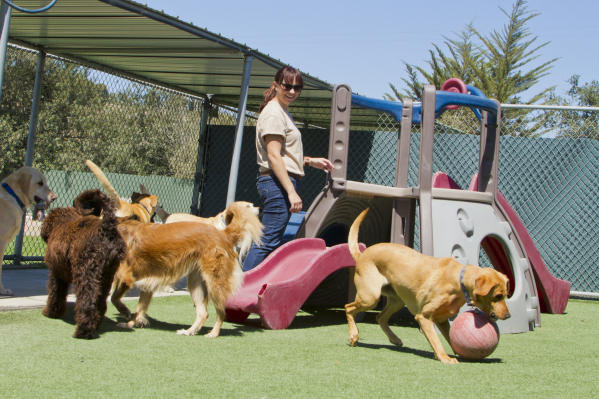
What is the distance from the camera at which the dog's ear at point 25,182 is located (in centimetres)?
539

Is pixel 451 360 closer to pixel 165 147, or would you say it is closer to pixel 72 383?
pixel 72 383

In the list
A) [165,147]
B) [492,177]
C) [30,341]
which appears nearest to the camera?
[30,341]

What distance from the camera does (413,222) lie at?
18.5ft

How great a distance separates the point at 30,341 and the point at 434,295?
2820mm

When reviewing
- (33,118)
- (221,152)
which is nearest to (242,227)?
(33,118)

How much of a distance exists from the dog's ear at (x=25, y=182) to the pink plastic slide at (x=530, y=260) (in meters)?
4.26

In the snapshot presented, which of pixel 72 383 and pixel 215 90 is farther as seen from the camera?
pixel 215 90

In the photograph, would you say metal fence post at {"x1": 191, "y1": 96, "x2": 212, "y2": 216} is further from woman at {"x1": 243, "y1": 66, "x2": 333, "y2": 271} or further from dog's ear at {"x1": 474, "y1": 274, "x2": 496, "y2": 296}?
dog's ear at {"x1": 474, "y1": 274, "x2": 496, "y2": 296}

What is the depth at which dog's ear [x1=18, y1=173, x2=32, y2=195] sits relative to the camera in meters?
5.39

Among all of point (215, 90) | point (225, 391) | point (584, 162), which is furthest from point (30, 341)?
point (584, 162)

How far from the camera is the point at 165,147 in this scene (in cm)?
1283

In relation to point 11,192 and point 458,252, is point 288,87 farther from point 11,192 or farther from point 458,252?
point 11,192

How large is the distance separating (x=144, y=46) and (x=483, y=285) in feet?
17.6

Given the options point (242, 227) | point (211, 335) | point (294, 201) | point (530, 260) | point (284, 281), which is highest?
point (294, 201)
